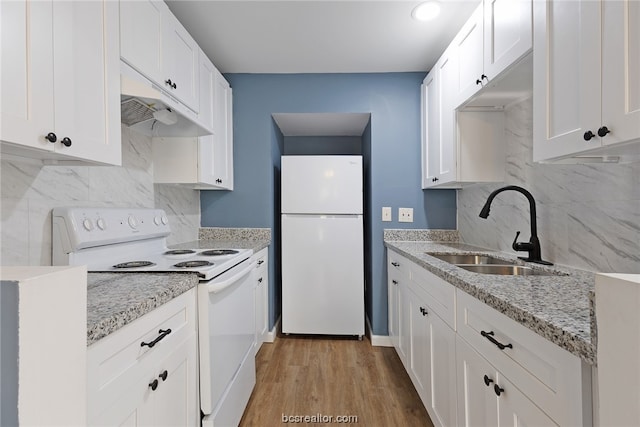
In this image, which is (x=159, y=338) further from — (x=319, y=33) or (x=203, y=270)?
(x=319, y=33)

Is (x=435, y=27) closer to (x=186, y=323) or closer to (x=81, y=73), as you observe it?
(x=81, y=73)

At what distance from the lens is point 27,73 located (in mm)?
786

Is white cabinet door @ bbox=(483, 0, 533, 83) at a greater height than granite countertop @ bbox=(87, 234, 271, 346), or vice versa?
white cabinet door @ bbox=(483, 0, 533, 83)

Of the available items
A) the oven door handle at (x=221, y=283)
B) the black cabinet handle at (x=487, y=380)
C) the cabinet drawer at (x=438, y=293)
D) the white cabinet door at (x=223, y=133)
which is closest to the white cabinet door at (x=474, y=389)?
the black cabinet handle at (x=487, y=380)

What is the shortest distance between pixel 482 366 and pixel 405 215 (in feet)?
5.47

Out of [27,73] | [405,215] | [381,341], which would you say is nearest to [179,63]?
[27,73]

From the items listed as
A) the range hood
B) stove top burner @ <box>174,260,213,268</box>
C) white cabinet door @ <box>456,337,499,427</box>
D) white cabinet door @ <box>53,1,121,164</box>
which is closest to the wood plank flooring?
white cabinet door @ <box>456,337,499,427</box>

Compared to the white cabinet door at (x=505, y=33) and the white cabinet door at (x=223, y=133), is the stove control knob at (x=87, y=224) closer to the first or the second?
the white cabinet door at (x=223, y=133)

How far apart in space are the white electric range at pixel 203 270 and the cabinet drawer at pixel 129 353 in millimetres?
187

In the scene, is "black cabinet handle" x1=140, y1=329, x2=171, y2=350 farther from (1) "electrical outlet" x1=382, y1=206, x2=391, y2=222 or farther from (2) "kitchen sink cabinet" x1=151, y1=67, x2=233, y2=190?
(1) "electrical outlet" x1=382, y1=206, x2=391, y2=222

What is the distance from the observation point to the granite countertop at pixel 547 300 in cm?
59

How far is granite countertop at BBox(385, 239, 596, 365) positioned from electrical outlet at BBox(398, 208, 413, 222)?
1230 millimetres

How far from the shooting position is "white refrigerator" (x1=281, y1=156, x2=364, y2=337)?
2531 millimetres

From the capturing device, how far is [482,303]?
3.18 ft
